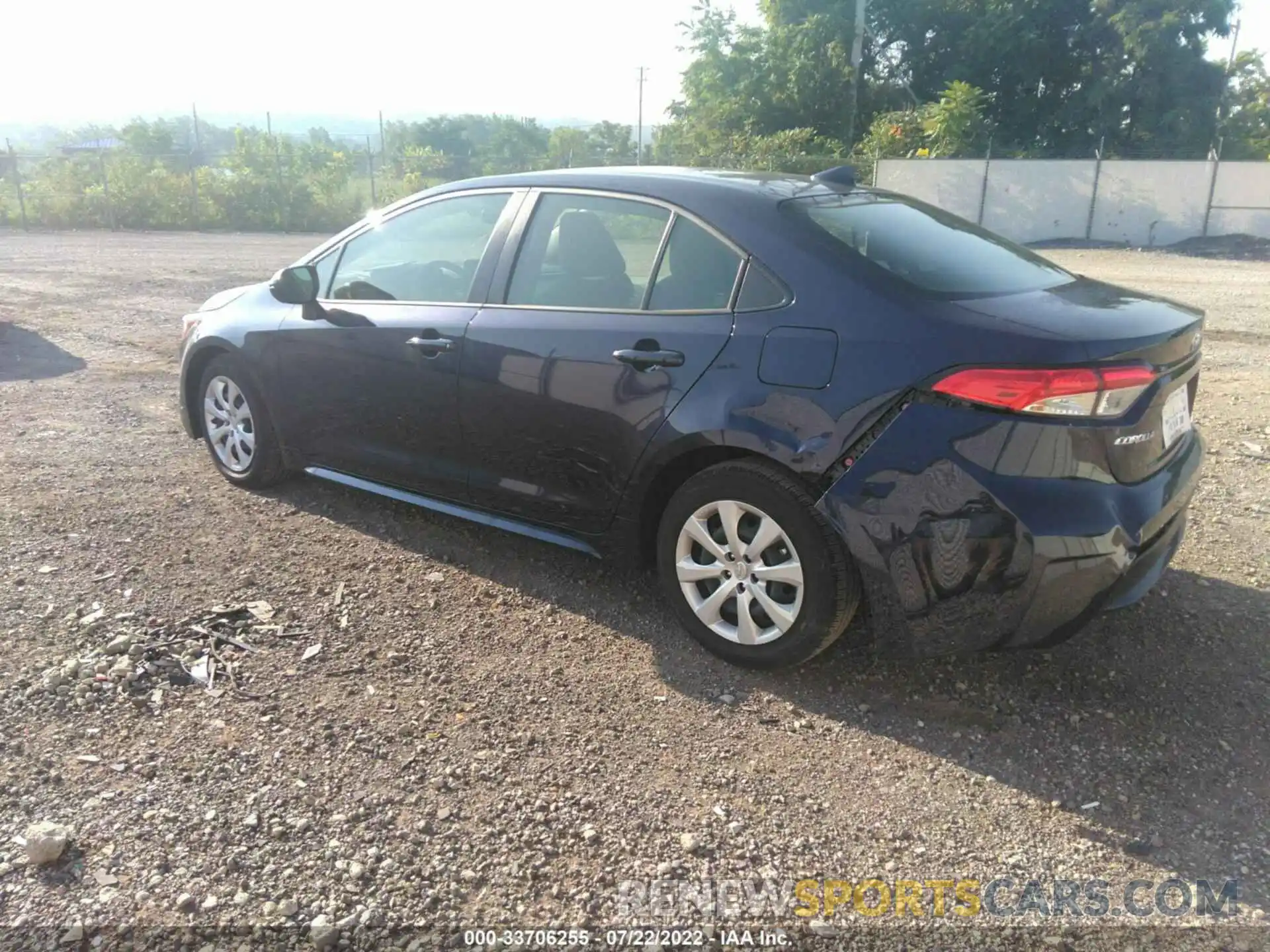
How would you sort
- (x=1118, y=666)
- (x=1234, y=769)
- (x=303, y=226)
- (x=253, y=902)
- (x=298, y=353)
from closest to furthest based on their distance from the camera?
(x=253, y=902) → (x=1234, y=769) → (x=1118, y=666) → (x=298, y=353) → (x=303, y=226)

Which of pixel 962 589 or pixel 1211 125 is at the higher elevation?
pixel 1211 125

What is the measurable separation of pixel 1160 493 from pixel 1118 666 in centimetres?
76

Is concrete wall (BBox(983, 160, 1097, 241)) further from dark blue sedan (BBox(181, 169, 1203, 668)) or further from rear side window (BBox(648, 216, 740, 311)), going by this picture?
rear side window (BBox(648, 216, 740, 311))

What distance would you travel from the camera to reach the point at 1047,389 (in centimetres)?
271

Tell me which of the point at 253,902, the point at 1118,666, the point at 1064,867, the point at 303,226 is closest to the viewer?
the point at 253,902

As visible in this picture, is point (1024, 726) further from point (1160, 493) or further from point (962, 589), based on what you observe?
point (1160, 493)

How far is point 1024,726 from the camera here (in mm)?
3072

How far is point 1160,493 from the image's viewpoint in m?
2.96

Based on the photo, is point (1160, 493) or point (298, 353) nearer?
point (1160, 493)

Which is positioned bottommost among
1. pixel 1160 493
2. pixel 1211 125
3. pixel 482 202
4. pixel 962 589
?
pixel 962 589

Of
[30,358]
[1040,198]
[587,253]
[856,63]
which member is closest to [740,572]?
[587,253]

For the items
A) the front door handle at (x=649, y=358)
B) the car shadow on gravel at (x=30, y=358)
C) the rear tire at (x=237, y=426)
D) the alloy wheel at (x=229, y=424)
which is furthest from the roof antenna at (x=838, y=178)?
the car shadow on gravel at (x=30, y=358)

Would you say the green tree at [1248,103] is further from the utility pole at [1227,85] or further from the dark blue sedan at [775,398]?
the dark blue sedan at [775,398]

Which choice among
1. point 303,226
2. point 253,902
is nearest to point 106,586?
point 253,902
